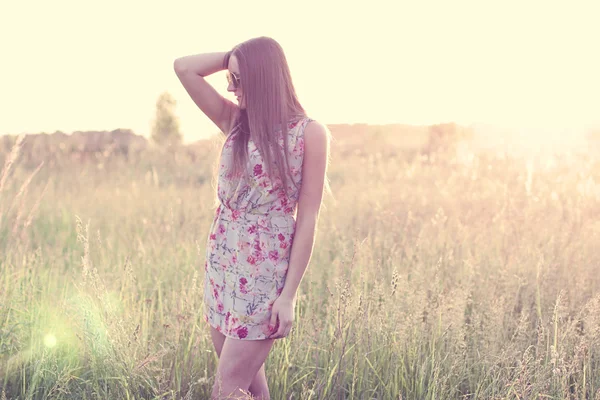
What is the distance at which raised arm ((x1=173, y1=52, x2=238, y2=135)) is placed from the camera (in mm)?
2262

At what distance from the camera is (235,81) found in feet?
6.86

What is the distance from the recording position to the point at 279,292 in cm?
197

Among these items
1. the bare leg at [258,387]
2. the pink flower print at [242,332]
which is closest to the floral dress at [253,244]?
the pink flower print at [242,332]

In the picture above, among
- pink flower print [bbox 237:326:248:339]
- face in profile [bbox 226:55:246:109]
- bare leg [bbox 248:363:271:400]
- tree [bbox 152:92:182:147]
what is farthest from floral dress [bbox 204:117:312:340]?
tree [bbox 152:92:182:147]

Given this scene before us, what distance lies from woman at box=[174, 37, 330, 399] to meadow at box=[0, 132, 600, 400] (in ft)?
0.83

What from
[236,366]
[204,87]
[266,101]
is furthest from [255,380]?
[204,87]

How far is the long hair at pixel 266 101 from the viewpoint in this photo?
1.97 meters

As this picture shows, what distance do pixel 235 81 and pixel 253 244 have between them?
0.62 m

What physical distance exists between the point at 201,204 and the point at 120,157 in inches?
213

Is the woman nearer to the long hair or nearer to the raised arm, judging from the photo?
the long hair

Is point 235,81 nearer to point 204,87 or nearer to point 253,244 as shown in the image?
point 204,87

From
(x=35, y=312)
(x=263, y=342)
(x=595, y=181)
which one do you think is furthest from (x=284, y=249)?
(x=595, y=181)

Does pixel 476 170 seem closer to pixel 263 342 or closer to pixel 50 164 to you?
pixel 263 342

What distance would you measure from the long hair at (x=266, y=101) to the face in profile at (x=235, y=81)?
3 centimetres
